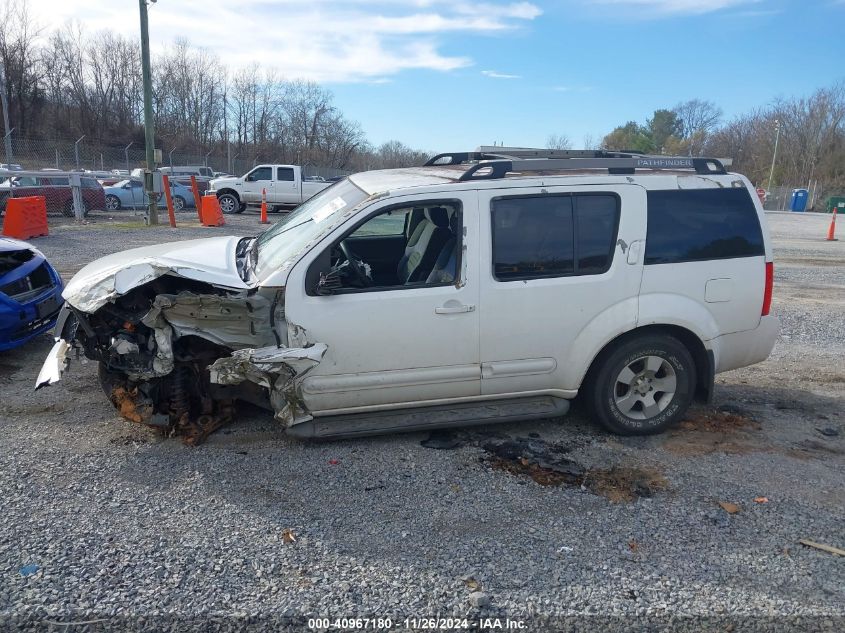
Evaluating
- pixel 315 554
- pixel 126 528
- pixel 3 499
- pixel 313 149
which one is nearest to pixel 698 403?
pixel 315 554

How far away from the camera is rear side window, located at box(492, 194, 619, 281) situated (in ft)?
13.7

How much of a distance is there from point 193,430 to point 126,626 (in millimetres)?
1816

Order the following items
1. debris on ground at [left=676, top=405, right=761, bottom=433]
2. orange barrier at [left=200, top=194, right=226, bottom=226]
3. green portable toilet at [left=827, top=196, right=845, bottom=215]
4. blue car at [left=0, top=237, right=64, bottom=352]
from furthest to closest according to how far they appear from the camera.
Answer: green portable toilet at [left=827, top=196, right=845, bottom=215], orange barrier at [left=200, top=194, right=226, bottom=226], blue car at [left=0, top=237, right=64, bottom=352], debris on ground at [left=676, top=405, right=761, bottom=433]

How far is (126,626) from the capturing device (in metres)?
2.66

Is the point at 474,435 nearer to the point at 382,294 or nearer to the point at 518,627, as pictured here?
the point at 382,294

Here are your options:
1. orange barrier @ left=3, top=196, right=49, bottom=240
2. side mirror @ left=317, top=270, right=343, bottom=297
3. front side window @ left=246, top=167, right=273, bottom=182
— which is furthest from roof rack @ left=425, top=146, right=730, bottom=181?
front side window @ left=246, top=167, right=273, bottom=182

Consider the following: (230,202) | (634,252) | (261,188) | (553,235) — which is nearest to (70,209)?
(230,202)

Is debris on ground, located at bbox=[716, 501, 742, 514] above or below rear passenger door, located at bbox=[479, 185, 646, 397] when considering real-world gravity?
below

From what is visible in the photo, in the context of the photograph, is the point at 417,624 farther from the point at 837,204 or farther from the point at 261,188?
the point at 837,204

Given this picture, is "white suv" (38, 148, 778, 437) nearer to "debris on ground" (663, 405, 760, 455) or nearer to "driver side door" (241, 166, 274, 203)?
"debris on ground" (663, 405, 760, 455)

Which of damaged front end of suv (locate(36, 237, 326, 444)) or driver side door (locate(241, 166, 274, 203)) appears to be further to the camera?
driver side door (locate(241, 166, 274, 203))

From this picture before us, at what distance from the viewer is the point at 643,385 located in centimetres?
451

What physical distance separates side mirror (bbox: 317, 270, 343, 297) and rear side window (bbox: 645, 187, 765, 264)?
6.93 ft

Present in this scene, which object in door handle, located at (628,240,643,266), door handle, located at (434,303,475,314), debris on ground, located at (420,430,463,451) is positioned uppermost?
door handle, located at (628,240,643,266)
